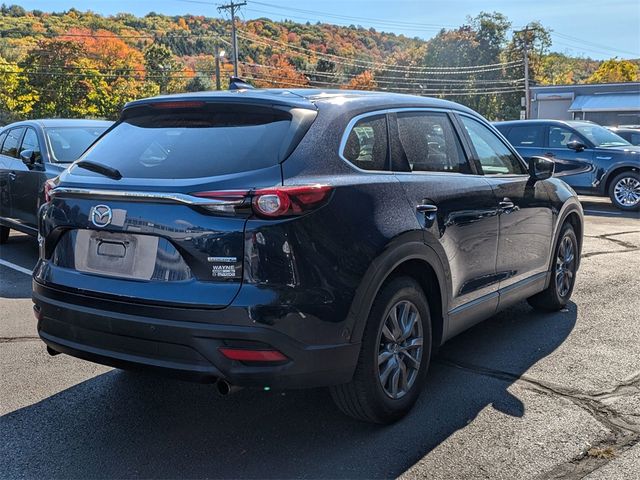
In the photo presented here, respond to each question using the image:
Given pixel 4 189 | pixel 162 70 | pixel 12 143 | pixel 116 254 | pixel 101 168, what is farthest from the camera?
pixel 162 70

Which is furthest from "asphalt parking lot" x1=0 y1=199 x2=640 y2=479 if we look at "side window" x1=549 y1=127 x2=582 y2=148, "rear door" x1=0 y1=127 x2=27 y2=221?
"side window" x1=549 y1=127 x2=582 y2=148

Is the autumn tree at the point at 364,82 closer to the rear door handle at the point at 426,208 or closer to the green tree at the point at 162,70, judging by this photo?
the green tree at the point at 162,70

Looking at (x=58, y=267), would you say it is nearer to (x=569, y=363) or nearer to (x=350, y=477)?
(x=350, y=477)

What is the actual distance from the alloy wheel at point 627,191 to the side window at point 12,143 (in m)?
11.0

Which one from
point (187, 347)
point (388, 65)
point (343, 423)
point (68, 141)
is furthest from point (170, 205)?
point (388, 65)

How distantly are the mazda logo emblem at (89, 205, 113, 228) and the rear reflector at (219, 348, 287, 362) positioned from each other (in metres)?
0.86

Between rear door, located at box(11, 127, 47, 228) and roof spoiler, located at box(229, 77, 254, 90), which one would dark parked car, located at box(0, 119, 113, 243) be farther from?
roof spoiler, located at box(229, 77, 254, 90)

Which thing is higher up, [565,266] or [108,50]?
[108,50]

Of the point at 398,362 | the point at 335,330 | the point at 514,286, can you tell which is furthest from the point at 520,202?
the point at 335,330

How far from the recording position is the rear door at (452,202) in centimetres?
379

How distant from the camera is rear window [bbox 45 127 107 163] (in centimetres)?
812

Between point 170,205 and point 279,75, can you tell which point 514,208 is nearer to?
point 170,205

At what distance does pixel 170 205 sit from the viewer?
9.97ft

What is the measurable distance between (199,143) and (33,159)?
5534mm
